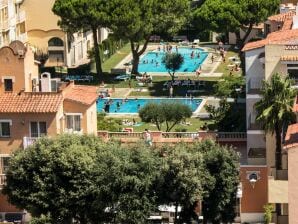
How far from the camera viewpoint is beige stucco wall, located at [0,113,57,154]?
54.1 meters

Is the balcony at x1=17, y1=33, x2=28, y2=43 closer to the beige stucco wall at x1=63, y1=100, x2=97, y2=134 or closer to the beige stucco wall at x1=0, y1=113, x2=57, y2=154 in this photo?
the beige stucco wall at x1=63, y1=100, x2=97, y2=134

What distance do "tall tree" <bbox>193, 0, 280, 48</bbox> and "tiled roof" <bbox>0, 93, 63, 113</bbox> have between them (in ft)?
132

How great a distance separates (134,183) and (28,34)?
58.4m

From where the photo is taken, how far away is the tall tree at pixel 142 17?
90.2m

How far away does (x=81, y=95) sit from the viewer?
2217 inches

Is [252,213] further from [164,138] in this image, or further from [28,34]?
[28,34]

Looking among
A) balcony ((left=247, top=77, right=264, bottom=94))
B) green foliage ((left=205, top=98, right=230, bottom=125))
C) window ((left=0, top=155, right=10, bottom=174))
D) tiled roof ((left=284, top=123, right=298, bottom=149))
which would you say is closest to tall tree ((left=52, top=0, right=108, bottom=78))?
green foliage ((left=205, top=98, right=230, bottom=125))

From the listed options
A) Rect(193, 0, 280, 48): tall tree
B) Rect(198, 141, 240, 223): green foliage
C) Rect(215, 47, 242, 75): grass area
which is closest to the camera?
Rect(198, 141, 240, 223): green foliage

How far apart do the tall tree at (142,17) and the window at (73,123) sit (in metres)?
35.1

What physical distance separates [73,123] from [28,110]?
2.67 metres

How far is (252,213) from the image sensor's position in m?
52.5

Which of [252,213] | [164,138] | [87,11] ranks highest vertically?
[87,11]

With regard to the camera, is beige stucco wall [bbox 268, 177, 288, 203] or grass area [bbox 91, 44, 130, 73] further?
grass area [bbox 91, 44, 130, 73]

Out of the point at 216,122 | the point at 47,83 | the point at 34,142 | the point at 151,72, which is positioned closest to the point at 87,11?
the point at 151,72
